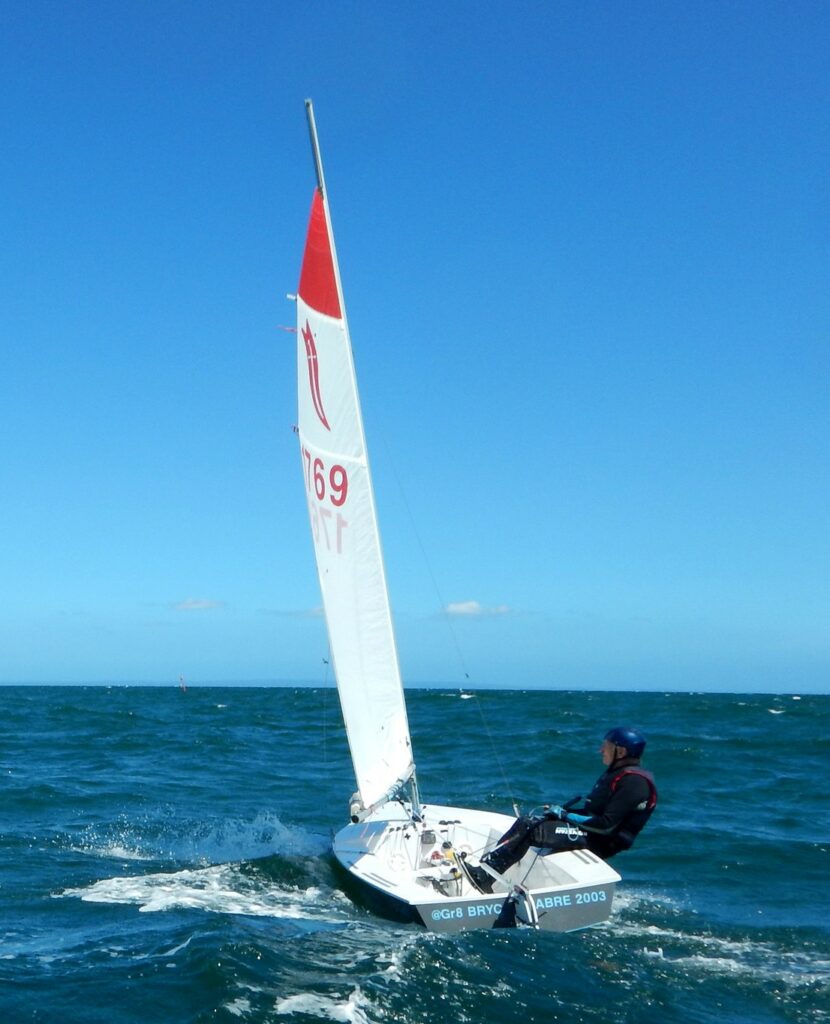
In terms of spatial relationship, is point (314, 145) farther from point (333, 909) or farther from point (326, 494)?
point (333, 909)

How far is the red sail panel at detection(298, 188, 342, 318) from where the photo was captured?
9164mm

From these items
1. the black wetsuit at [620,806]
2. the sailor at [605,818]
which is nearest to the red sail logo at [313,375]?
the sailor at [605,818]

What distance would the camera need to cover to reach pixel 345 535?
9.36 metres

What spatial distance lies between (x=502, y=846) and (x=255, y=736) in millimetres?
17614

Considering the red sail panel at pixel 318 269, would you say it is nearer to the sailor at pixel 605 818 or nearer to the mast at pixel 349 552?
the mast at pixel 349 552

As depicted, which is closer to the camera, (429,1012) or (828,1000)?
(429,1012)

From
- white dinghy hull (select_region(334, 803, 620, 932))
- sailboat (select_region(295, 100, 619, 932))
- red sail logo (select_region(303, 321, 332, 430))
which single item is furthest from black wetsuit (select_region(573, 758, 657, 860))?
red sail logo (select_region(303, 321, 332, 430))

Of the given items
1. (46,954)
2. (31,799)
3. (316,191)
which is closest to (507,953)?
(46,954)

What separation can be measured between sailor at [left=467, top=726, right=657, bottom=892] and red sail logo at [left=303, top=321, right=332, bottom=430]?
3890mm

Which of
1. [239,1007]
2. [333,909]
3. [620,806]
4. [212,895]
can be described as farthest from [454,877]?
[239,1007]

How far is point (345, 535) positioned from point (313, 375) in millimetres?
1526

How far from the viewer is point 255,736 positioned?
2500cm

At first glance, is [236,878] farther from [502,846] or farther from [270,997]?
[270,997]

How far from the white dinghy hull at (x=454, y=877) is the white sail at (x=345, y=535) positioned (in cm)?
47
